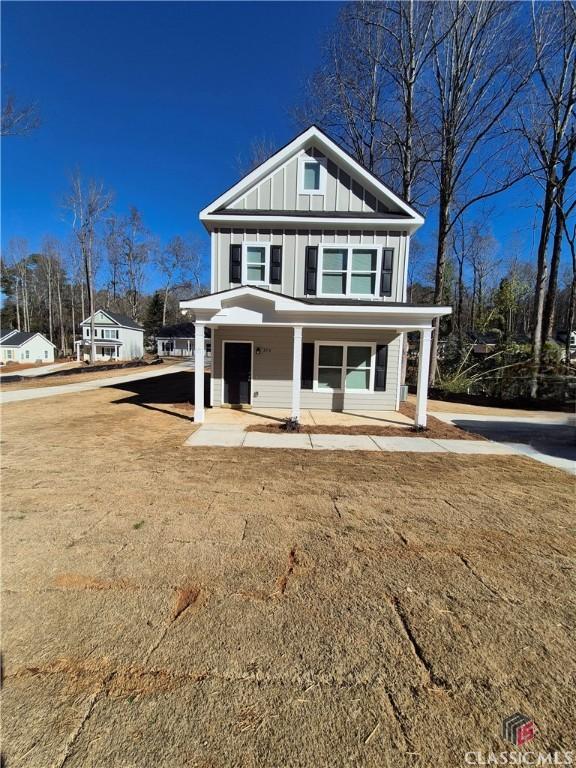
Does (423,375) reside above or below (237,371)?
above

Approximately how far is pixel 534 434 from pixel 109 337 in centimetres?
4833

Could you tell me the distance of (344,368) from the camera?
37.0 feet

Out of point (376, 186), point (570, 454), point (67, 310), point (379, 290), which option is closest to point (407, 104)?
point (376, 186)

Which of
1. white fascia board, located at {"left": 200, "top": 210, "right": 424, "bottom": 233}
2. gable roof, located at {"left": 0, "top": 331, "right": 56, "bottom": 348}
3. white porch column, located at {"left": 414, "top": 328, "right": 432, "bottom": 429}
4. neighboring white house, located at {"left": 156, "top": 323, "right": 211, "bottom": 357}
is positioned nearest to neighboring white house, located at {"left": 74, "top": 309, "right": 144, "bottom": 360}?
neighboring white house, located at {"left": 156, "top": 323, "right": 211, "bottom": 357}

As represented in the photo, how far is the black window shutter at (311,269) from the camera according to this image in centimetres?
1079

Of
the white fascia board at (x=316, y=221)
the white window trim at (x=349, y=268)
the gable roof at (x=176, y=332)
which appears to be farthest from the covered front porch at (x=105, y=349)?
the white window trim at (x=349, y=268)

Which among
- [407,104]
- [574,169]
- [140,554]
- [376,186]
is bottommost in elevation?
[140,554]

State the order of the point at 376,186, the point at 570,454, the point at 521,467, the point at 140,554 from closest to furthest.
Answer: the point at 140,554
the point at 521,467
the point at 570,454
the point at 376,186

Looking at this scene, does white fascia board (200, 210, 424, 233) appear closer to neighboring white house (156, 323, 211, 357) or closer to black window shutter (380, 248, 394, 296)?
black window shutter (380, 248, 394, 296)

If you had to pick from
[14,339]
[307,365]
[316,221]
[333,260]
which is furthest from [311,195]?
[14,339]

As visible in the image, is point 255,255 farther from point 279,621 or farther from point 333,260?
point 279,621

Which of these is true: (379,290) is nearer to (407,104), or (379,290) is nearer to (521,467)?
(521,467)

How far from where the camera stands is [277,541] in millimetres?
3684

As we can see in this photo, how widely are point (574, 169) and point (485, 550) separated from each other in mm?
18221
